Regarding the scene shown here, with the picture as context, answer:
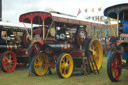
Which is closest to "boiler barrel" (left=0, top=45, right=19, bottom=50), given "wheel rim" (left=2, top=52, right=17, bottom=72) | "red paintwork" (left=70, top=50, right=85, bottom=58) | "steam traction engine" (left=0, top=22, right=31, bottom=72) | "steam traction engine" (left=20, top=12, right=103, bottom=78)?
"steam traction engine" (left=0, top=22, right=31, bottom=72)

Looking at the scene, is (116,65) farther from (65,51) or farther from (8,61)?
(8,61)

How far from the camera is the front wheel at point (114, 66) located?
4875 mm

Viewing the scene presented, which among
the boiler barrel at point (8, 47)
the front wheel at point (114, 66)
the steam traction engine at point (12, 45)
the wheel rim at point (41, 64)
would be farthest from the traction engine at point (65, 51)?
the boiler barrel at point (8, 47)

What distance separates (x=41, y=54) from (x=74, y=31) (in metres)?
1.52

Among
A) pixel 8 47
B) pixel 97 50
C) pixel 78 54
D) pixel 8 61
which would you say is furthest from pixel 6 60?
pixel 97 50

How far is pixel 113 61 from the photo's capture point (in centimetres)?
506

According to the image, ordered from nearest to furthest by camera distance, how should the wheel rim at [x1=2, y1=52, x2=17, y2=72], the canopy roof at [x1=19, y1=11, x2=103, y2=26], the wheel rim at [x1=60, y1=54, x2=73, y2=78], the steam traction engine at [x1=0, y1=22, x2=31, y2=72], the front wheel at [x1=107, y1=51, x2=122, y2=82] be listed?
the front wheel at [x1=107, y1=51, x2=122, y2=82]
the wheel rim at [x1=60, y1=54, x2=73, y2=78]
the canopy roof at [x1=19, y1=11, x2=103, y2=26]
the wheel rim at [x1=2, y1=52, x2=17, y2=72]
the steam traction engine at [x1=0, y1=22, x2=31, y2=72]

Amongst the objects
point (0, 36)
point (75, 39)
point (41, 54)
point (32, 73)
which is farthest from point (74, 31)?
point (0, 36)

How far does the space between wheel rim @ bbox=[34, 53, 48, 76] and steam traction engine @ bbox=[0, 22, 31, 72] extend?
158 cm

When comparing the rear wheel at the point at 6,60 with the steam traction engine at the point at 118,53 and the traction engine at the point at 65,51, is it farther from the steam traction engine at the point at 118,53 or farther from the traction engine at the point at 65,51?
the steam traction engine at the point at 118,53

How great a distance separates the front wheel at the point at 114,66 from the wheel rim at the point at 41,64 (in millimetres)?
2442

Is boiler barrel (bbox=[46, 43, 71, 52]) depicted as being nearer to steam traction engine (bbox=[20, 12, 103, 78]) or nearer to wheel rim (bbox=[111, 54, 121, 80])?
steam traction engine (bbox=[20, 12, 103, 78])

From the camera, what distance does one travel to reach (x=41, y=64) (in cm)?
674

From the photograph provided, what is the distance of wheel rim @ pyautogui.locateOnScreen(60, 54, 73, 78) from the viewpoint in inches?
238
